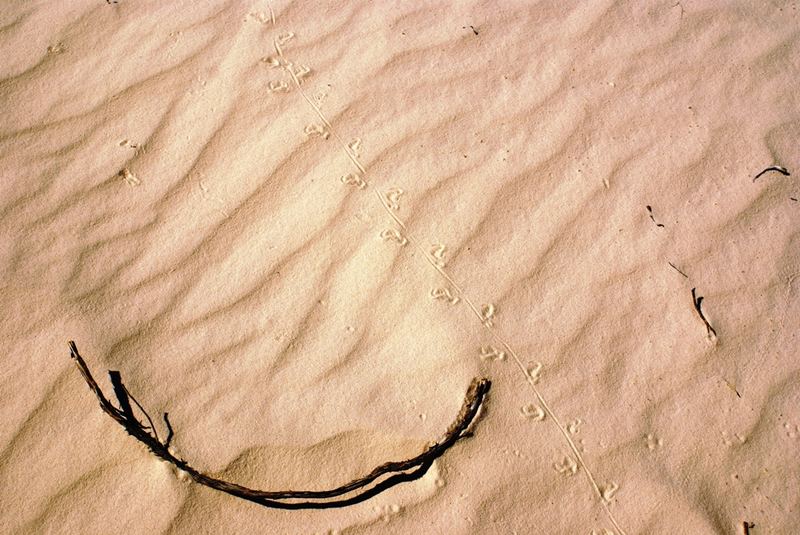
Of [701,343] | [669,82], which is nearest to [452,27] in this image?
[669,82]

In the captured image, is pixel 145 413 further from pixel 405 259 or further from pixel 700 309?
pixel 700 309

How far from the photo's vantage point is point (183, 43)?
2.64 m

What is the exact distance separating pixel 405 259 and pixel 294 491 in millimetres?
771

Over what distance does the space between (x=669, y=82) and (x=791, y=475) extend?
1.44m

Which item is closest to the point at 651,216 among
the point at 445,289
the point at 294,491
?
the point at 445,289

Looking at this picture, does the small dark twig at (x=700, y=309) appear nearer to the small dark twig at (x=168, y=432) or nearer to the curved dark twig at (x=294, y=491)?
the curved dark twig at (x=294, y=491)

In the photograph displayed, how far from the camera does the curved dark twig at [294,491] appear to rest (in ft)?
6.15

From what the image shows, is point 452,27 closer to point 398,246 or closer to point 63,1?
point 398,246

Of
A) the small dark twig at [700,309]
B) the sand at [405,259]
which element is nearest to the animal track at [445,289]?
the sand at [405,259]

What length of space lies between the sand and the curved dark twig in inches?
1.0

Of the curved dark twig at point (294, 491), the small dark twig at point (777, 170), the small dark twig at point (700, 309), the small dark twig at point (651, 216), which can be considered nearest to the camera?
the curved dark twig at point (294, 491)

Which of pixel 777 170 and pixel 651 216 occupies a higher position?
pixel 651 216

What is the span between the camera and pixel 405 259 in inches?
88.2

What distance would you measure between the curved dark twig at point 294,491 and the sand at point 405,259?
26 millimetres
